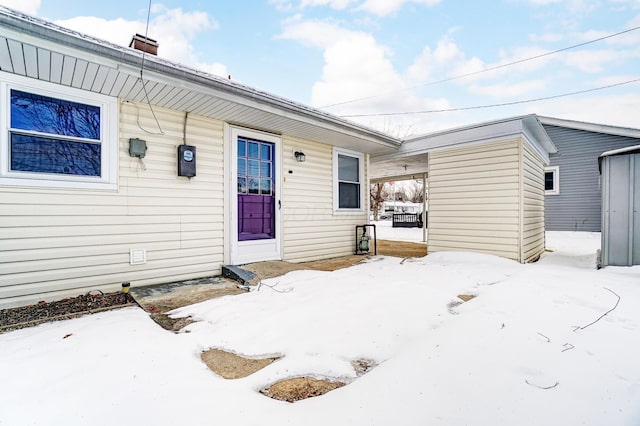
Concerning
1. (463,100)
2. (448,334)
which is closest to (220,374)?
(448,334)

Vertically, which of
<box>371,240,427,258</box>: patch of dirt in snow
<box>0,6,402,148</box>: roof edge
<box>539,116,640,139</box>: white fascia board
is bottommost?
<box>371,240,427,258</box>: patch of dirt in snow

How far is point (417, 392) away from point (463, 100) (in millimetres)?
15499

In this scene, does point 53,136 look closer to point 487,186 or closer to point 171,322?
point 171,322

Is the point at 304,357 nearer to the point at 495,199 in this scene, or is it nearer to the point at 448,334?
the point at 448,334

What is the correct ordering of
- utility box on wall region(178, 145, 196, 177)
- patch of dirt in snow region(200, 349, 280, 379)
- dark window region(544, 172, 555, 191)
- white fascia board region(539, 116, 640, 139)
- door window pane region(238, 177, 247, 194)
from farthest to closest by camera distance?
dark window region(544, 172, 555, 191), white fascia board region(539, 116, 640, 139), door window pane region(238, 177, 247, 194), utility box on wall region(178, 145, 196, 177), patch of dirt in snow region(200, 349, 280, 379)

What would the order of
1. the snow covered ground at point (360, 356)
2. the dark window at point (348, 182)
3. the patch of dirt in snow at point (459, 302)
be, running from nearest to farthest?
the snow covered ground at point (360, 356), the patch of dirt in snow at point (459, 302), the dark window at point (348, 182)

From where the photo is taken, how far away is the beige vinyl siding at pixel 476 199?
17.4 feet

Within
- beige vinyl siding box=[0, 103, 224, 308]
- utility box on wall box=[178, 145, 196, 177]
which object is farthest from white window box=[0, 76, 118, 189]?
utility box on wall box=[178, 145, 196, 177]

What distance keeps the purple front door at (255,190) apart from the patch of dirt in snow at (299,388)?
3333mm

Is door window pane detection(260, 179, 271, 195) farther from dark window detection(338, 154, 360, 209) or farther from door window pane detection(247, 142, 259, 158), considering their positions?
dark window detection(338, 154, 360, 209)

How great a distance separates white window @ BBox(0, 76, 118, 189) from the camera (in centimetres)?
299

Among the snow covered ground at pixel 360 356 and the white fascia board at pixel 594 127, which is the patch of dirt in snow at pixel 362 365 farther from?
the white fascia board at pixel 594 127

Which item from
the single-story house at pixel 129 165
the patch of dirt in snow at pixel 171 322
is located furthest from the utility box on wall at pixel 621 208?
the patch of dirt in snow at pixel 171 322

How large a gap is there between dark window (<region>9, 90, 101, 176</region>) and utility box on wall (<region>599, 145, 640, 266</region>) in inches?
303
